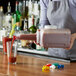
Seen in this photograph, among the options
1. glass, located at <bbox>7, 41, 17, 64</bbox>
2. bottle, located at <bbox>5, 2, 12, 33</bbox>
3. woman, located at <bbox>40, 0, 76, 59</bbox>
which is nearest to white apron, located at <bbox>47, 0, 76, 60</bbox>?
woman, located at <bbox>40, 0, 76, 59</bbox>

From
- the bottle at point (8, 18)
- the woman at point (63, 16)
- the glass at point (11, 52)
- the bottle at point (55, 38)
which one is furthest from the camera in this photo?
the bottle at point (8, 18)

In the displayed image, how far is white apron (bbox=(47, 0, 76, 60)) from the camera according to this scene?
71.7 inches

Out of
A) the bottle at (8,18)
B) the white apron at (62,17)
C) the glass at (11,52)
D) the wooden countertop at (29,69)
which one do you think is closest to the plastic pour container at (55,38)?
the wooden countertop at (29,69)

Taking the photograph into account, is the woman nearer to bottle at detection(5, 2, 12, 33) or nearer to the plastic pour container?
the plastic pour container

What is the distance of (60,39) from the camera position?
1325 mm

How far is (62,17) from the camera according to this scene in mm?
1853

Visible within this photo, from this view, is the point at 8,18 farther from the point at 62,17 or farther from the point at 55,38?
the point at 55,38

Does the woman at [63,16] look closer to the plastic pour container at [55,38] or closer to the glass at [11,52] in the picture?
the glass at [11,52]

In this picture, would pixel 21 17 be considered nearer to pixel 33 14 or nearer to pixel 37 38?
pixel 33 14

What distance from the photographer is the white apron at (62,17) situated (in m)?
1.82

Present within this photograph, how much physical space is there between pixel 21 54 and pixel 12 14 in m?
1.07

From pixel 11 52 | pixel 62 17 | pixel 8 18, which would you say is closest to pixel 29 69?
pixel 11 52

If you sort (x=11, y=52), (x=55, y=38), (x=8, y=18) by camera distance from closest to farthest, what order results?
1. (x=55, y=38)
2. (x=11, y=52)
3. (x=8, y=18)

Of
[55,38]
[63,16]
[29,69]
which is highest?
[63,16]
